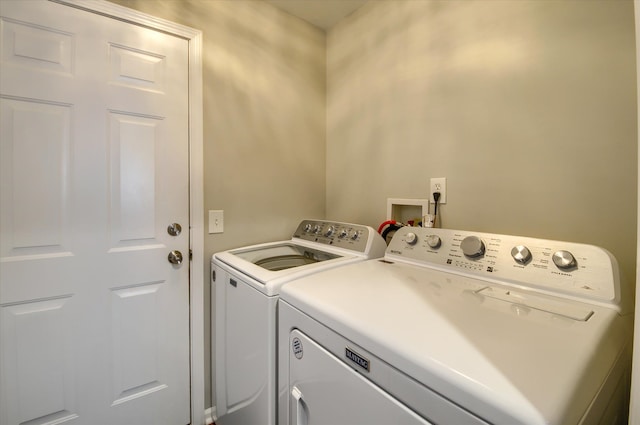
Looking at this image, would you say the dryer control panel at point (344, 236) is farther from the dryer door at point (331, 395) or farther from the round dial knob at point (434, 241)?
the dryer door at point (331, 395)

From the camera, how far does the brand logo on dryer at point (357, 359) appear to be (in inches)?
25.4

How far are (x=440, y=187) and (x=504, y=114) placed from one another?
403 mm

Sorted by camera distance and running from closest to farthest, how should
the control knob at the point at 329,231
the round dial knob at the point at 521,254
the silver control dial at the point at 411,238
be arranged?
the round dial knob at the point at 521,254
the silver control dial at the point at 411,238
the control knob at the point at 329,231

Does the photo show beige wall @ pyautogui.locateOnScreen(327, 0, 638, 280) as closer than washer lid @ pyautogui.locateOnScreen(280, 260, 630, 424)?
No

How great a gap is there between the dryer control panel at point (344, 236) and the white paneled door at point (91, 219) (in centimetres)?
70

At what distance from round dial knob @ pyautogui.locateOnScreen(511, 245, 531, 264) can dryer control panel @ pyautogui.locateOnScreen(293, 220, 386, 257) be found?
58 cm

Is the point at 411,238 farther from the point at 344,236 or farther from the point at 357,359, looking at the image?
the point at 357,359

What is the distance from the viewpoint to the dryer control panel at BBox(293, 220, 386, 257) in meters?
1.39

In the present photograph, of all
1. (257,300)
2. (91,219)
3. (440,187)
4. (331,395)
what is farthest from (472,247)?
(91,219)

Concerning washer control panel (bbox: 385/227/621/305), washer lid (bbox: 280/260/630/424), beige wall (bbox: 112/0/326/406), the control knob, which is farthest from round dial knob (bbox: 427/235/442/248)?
beige wall (bbox: 112/0/326/406)

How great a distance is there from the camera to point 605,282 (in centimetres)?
78

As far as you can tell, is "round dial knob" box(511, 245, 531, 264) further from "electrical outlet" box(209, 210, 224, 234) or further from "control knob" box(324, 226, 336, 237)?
"electrical outlet" box(209, 210, 224, 234)

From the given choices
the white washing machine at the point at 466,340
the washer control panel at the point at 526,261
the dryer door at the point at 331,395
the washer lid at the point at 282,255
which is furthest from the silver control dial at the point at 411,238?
the dryer door at the point at 331,395

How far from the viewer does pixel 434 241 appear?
117cm
